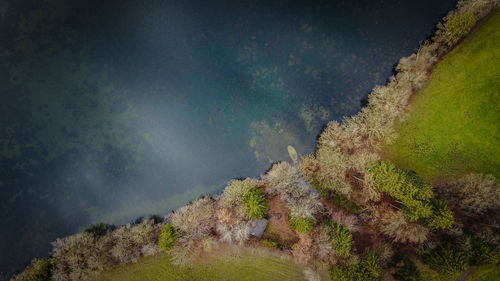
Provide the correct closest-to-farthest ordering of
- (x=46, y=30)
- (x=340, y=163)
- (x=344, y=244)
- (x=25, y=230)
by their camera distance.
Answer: (x=344, y=244), (x=340, y=163), (x=25, y=230), (x=46, y=30)

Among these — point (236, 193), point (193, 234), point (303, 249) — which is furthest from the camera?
point (236, 193)

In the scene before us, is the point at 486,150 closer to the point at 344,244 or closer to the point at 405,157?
the point at 405,157

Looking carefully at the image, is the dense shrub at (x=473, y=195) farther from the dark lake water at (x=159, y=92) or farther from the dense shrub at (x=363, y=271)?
the dark lake water at (x=159, y=92)

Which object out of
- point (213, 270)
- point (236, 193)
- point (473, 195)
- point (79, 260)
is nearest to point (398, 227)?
point (473, 195)

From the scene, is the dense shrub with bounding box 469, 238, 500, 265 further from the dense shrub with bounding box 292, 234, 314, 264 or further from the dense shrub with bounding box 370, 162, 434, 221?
the dense shrub with bounding box 292, 234, 314, 264

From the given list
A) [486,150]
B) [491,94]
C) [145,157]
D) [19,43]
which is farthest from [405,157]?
[19,43]

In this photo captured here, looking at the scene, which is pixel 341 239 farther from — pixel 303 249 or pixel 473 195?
pixel 473 195
